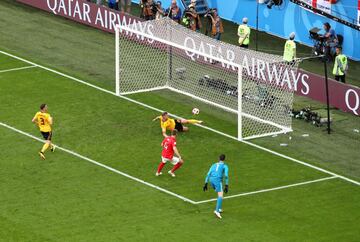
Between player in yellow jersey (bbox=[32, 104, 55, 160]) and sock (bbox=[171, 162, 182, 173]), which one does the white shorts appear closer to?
sock (bbox=[171, 162, 182, 173])

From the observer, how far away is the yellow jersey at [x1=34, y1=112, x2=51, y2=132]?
45312mm

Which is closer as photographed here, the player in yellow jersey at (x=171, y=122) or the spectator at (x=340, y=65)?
the player in yellow jersey at (x=171, y=122)

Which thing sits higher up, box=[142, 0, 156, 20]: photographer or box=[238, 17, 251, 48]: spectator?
box=[238, 17, 251, 48]: spectator

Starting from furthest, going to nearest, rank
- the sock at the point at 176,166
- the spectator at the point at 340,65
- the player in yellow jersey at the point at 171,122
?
the spectator at the point at 340,65
the player in yellow jersey at the point at 171,122
the sock at the point at 176,166

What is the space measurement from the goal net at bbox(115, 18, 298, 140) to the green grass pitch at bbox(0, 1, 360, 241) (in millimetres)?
638

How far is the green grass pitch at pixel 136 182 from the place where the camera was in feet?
130

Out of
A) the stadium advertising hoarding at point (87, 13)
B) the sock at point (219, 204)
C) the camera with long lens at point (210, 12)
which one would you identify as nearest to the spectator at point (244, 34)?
the camera with long lens at point (210, 12)

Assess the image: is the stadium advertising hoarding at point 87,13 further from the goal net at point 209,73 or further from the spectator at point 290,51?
the spectator at point 290,51

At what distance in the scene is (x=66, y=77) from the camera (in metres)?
54.8

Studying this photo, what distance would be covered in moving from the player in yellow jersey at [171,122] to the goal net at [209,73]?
1813 mm

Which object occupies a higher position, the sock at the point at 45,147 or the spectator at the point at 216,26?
the spectator at the point at 216,26

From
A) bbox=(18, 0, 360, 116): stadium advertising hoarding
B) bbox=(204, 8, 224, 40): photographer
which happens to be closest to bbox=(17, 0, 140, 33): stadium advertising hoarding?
bbox=(18, 0, 360, 116): stadium advertising hoarding

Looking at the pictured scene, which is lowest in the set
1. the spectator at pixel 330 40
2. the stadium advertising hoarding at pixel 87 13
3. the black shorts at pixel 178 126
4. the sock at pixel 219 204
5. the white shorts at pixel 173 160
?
the stadium advertising hoarding at pixel 87 13

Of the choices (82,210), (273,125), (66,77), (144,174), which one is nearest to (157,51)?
(66,77)
